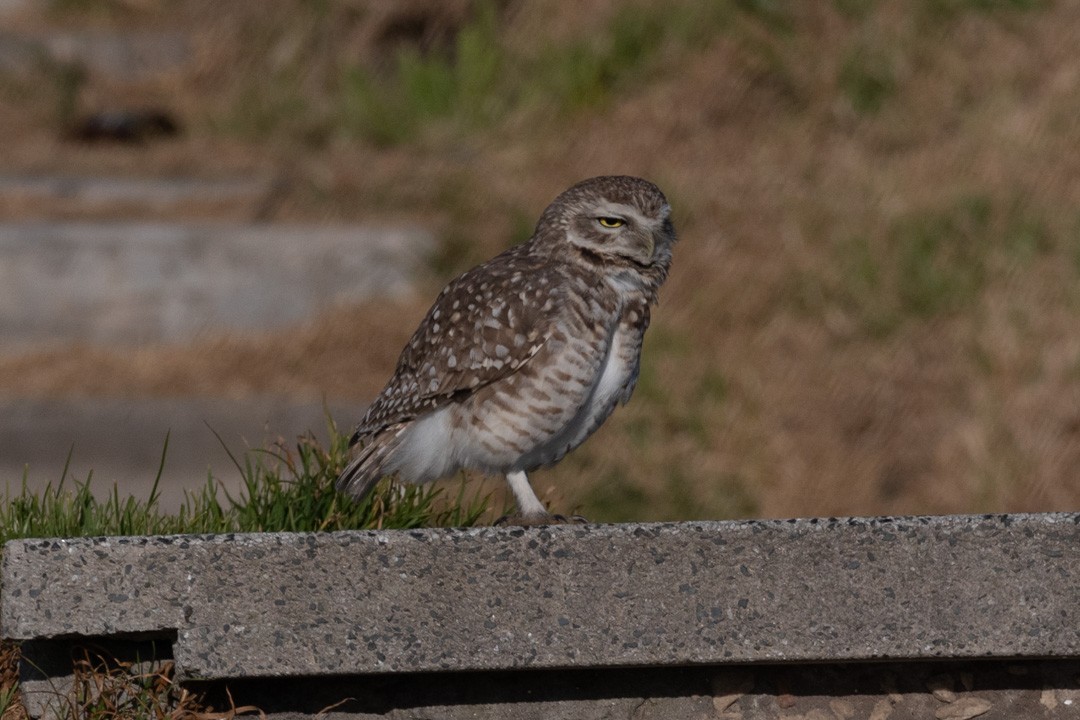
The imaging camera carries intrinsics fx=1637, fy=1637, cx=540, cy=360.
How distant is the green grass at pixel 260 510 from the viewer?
379 cm

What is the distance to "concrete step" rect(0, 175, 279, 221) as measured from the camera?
10.5 meters

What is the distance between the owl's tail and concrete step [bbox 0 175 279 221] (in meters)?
6.39

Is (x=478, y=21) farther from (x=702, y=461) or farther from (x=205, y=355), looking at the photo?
(x=702, y=461)

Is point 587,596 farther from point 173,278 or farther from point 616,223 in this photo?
point 173,278

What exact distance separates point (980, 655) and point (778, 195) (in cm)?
620

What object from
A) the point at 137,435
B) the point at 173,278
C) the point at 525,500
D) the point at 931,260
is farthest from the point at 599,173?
the point at 525,500

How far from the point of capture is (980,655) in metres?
3.15

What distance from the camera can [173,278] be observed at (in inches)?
385

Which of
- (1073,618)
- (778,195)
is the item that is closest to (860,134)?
(778,195)

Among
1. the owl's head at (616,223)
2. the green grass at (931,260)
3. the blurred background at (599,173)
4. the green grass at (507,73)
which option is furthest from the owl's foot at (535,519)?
the green grass at (507,73)

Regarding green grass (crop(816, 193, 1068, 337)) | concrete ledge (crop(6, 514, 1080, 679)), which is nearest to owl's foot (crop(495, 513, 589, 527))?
concrete ledge (crop(6, 514, 1080, 679))

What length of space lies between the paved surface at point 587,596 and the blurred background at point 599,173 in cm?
409

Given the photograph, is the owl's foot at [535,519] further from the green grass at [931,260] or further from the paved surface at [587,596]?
the green grass at [931,260]

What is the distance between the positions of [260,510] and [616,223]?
118cm
